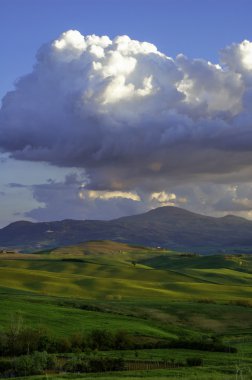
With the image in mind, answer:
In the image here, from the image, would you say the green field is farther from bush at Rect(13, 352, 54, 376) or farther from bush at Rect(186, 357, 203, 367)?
bush at Rect(13, 352, 54, 376)

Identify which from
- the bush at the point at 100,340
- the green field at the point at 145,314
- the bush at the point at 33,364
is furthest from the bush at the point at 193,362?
the bush at the point at 100,340

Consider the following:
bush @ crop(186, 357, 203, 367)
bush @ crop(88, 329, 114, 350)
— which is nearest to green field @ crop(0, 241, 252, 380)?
bush @ crop(186, 357, 203, 367)

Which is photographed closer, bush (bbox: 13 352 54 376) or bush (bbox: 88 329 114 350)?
bush (bbox: 13 352 54 376)

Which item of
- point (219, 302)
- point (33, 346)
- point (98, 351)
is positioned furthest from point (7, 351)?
point (219, 302)

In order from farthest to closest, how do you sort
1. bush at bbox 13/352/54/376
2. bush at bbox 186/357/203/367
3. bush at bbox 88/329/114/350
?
bush at bbox 88/329/114/350
bush at bbox 186/357/203/367
bush at bbox 13/352/54/376

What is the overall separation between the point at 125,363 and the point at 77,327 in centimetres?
2222

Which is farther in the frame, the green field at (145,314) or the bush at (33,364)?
the green field at (145,314)

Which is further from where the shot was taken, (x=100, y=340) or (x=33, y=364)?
(x=100, y=340)

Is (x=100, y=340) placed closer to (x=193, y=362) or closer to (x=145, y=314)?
(x=193, y=362)

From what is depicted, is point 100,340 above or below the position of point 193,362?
above

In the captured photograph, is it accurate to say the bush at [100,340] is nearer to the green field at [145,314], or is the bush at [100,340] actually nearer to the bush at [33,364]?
the green field at [145,314]

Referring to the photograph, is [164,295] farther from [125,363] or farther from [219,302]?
A: [125,363]

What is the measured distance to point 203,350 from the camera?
7244 cm

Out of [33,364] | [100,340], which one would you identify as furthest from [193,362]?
[100,340]
